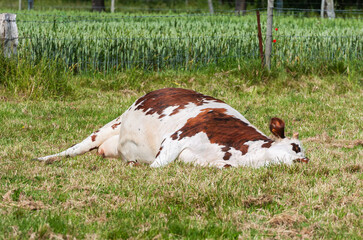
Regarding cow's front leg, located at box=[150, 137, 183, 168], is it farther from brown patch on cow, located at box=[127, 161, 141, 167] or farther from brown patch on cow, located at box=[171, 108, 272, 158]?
brown patch on cow, located at box=[127, 161, 141, 167]

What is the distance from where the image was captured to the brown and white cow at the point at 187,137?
3559 millimetres

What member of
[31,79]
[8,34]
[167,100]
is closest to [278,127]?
[167,100]

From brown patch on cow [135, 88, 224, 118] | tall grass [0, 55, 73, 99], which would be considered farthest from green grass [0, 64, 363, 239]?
tall grass [0, 55, 73, 99]

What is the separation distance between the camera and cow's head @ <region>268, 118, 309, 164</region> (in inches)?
136

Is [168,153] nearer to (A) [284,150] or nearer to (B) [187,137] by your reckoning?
(B) [187,137]

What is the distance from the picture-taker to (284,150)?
11.4 feet

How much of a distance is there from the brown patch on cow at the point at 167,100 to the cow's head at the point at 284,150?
1082 millimetres

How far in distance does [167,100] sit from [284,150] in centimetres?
144

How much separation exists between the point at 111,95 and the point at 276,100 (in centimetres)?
255

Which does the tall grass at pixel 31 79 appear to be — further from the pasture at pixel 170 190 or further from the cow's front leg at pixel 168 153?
the cow's front leg at pixel 168 153

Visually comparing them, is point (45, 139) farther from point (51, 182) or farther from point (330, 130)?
point (330, 130)

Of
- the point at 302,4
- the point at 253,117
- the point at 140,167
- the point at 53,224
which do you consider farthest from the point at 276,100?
the point at 302,4

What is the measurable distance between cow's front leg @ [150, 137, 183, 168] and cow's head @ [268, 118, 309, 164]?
73 centimetres

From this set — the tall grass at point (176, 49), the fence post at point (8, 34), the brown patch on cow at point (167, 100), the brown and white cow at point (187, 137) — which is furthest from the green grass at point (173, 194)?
the tall grass at point (176, 49)
